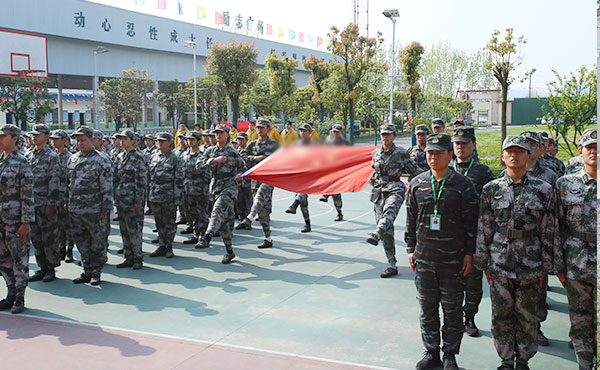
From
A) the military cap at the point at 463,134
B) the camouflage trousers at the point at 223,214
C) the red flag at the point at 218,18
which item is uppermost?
the red flag at the point at 218,18

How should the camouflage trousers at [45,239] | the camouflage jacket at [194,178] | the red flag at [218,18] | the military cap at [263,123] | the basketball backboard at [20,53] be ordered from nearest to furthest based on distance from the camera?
the camouflage trousers at [45,239], the military cap at [263,123], the camouflage jacket at [194,178], the basketball backboard at [20,53], the red flag at [218,18]

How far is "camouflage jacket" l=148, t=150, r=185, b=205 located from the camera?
8594 millimetres

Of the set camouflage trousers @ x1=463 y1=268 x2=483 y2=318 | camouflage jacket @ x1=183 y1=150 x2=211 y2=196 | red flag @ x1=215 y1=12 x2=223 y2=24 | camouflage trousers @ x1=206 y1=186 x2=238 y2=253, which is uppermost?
red flag @ x1=215 y1=12 x2=223 y2=24

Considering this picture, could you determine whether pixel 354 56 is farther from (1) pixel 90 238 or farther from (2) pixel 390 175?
(1) pixel 90 238

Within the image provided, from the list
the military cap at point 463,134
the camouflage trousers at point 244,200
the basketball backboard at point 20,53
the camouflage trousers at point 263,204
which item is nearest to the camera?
the military cap at point 463,134

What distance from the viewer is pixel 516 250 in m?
4.24

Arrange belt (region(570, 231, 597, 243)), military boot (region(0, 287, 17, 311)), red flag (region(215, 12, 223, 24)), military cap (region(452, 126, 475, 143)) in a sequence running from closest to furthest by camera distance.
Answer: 1. belt (region(570, 231, 597, 243))
2. military cap (region(452, 126, 475, 143))
3. military boot (region(0, 287, 17, 311))
4. red flag (region(215, 12, 223, 24))

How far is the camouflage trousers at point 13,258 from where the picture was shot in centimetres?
615

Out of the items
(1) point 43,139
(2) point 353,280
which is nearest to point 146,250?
(1) point 43,139

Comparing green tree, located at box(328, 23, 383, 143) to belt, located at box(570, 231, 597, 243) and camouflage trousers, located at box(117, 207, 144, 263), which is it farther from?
belt, located at box(570, 231, 597, 243)

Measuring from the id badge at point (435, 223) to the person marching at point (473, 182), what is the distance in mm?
1077

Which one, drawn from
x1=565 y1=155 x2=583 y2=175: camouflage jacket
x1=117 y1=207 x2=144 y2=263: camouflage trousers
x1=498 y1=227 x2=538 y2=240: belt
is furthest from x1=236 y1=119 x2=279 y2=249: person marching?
x1=498 y1=227 x2=538 y2=240: belt

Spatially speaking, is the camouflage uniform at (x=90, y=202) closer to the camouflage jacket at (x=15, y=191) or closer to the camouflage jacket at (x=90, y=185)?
the camouflage jacket at (x=90, y=185)

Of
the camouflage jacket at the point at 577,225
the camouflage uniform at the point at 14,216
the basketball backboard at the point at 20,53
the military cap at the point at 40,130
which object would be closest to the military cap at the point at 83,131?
the military cap at the point at 40,130
